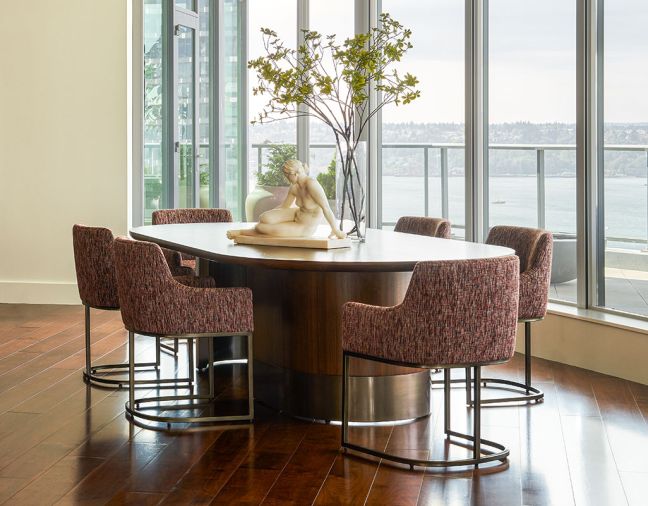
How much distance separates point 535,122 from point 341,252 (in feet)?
Answer: 7.46

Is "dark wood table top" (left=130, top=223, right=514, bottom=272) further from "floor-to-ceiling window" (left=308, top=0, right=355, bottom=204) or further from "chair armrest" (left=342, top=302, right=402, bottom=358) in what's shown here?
"floor-to-ceiling window" (left=308, top=0, right=355, bottom=204)

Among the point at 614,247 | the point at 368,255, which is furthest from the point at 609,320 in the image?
the point at 368,255

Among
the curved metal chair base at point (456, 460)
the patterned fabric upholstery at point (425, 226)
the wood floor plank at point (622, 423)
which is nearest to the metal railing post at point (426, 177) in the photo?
the patterned fabric upholstery at point (425, 226)

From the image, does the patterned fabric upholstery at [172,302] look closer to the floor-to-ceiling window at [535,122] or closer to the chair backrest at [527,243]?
the chair backrest at [527,243]

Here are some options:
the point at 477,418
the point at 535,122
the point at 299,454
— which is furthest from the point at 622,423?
the point at 535,122

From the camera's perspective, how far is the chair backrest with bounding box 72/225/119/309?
4867mm

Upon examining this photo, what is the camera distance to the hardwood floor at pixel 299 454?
333 centimetres

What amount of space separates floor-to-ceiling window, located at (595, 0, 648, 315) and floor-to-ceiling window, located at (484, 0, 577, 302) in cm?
27

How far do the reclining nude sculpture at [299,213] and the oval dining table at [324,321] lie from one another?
13 cm

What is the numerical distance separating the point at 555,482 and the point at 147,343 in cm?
326

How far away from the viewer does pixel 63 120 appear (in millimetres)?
7723

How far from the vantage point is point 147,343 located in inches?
239

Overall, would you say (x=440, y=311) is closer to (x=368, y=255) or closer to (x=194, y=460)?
(x=368, y=255)

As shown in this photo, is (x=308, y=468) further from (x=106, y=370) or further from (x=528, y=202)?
(x=528, y=202)
